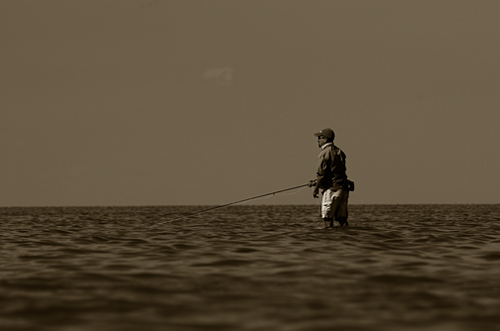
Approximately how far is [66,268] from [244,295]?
3.53 metres

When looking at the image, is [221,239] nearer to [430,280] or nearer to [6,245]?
[6,245]

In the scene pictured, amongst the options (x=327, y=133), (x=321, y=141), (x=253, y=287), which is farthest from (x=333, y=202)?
(x=253, y=287)

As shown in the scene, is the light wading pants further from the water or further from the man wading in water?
the water

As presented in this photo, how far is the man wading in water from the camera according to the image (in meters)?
15.2

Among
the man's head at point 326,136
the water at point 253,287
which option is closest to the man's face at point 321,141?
the man's head at point 326,136

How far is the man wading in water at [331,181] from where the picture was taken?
1525cm

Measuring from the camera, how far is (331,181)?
1541 centimetres

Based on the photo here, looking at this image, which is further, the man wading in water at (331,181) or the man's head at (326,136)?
the man's head at (326,136)

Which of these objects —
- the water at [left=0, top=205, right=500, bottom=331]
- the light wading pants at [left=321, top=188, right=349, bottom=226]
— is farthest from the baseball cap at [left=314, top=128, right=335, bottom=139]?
the water at [left=0, top=205, right=500, bottom=331]

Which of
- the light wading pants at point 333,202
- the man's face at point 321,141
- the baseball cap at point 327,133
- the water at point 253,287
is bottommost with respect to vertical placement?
the water at point 253,287

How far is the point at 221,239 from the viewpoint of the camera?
14.3 metres

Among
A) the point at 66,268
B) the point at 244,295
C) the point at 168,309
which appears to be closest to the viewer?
the point at 168,309

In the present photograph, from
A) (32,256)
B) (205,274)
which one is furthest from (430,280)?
(32,256)

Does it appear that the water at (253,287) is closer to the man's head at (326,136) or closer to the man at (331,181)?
the man at (331,181)
